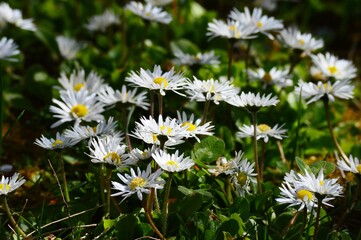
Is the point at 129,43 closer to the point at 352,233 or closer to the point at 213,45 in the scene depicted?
the point at 213,45

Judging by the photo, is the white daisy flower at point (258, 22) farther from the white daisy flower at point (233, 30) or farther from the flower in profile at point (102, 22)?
Result: the flower in profile at point (102, 22)

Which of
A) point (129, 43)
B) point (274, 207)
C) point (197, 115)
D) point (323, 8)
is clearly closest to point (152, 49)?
point (129, 43)

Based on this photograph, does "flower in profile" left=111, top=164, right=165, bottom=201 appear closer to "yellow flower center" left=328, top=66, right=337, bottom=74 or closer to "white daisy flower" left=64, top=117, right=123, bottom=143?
"white daisy flower" left=64, top=117, right=123, bottom=143

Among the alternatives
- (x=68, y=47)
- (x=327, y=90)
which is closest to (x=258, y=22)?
(x=327, y=90)

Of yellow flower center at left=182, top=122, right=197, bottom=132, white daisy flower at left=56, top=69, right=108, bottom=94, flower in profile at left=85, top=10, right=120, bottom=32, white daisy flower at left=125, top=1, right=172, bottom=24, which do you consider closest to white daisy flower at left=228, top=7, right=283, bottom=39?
white daisy flower at left=125, top=1, right=172, bottom=24

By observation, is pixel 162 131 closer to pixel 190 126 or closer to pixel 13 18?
pixel 190 126

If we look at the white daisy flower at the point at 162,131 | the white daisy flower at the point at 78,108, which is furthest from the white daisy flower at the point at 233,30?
the white daisy flower at the point at 162,131
